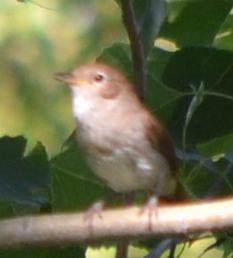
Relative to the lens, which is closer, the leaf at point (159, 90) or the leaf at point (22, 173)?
the leaf at point (22, 173)

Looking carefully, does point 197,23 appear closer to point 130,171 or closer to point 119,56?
point 119,56

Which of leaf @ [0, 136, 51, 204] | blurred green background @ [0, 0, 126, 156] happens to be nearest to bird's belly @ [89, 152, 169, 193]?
leaf @ [0, 136, 51, 204]

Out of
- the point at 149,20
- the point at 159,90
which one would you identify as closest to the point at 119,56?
the point at 159,90

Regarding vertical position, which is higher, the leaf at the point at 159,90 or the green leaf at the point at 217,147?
the leaf at the point at 159,90

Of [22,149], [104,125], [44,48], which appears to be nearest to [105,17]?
[44,48]

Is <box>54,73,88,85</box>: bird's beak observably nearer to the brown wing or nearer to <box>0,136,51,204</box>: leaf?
the brown wing

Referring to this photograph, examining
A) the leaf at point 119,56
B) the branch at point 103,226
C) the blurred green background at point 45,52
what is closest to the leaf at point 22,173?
the branch at point 103,226

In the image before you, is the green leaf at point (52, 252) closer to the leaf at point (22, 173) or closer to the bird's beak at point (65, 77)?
the leaf at point (22, 173)
